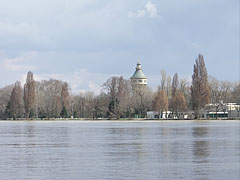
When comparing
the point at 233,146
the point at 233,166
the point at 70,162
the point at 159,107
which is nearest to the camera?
the point at 233,166

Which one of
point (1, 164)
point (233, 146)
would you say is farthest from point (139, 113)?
point (1, 164)

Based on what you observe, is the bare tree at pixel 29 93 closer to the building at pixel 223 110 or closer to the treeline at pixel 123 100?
the treeline at pixel 123 100

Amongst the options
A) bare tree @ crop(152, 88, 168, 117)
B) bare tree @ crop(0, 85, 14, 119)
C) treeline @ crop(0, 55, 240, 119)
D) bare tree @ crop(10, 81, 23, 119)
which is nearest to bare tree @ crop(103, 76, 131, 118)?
treeline @ crop(0, 55, 240, 119)

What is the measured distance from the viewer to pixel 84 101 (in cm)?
11750

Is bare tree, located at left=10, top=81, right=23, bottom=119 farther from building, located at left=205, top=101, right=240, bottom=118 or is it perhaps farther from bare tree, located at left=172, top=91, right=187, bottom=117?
building, located at left=205, top=101, right=240, bottom=118

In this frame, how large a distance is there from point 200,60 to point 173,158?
2877 inches

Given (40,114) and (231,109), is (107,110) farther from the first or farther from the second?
(231,109)

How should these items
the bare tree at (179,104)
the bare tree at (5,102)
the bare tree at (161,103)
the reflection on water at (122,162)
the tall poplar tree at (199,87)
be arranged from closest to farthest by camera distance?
the reflection on water at (122,162), the tall poplar tree at (199,87), the bare tree at (179,104), the bare tree at (161,103), the bare tree at (5,102)

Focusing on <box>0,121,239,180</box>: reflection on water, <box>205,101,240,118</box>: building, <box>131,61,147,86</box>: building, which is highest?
<box>131,61,147,86</box>: building

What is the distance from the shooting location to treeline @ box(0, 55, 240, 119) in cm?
9056

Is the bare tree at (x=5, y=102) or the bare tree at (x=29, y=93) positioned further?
the bare tree at (x=5, y=102)

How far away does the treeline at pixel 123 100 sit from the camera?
90562mm

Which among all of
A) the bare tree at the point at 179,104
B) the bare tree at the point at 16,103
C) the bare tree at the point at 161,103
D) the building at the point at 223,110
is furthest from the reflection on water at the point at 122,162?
the bare tree at the point at 16,103

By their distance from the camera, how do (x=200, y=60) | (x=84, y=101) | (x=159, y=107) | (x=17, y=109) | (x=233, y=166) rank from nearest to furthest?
1. (x=233, y=166)
2. (x=200, y=60)
3. (x=159, y=107)
4. (x=17, y=109)
5. (x=84, y=101)
